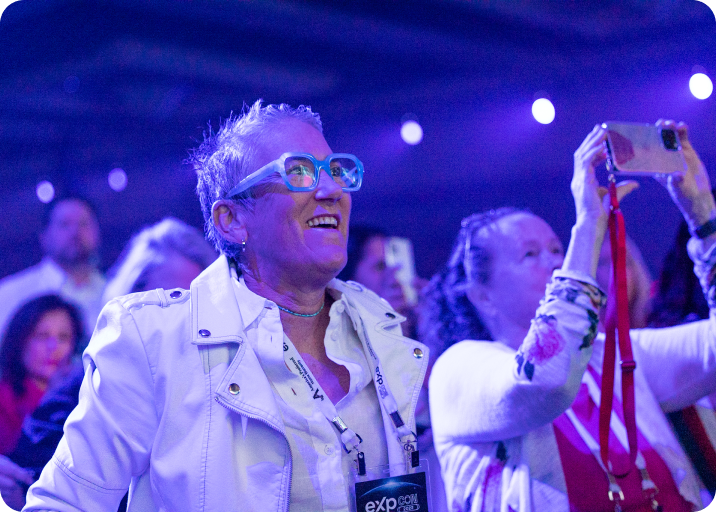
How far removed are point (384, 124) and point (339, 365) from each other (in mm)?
1634

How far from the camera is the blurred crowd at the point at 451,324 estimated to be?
1662mm

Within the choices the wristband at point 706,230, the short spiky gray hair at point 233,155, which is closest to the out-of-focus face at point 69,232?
the short spiky gray hair at point 233,155

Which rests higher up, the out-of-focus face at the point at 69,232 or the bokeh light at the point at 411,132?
the bokeh light at the point at 411,132

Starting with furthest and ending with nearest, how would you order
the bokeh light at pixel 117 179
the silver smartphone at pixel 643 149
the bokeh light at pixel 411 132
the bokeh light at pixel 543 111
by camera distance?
the bokeh light at pixel 543 111, the bokeh light at pixel 411 132, the bokeh light at pixel 117 179, the silver smartphone at pixel 643 149

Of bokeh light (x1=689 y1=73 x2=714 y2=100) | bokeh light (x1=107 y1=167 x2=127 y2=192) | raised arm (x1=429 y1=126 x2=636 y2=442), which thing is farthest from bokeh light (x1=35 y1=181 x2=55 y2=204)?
bokeh light (x1=689 y1=73 x2=714 y2=100)

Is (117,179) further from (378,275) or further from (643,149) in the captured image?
(643,149)

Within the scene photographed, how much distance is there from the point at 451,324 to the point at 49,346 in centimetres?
139

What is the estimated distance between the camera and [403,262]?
2736 mm

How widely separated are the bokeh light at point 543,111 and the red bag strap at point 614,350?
4.62 ft

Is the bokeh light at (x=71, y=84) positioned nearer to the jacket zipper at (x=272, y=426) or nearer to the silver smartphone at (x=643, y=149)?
the jacket zipper at (x=272, y=426)

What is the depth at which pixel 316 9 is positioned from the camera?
8.13 feet

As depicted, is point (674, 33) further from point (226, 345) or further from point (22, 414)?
point (22, 414)

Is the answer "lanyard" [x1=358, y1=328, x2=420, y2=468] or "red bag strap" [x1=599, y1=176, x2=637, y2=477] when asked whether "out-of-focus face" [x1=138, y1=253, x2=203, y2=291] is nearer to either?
"lanyard" [x1=358, y1=328, x2=420, y2=468]

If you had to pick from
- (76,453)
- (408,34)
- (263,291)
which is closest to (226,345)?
(263,291)
